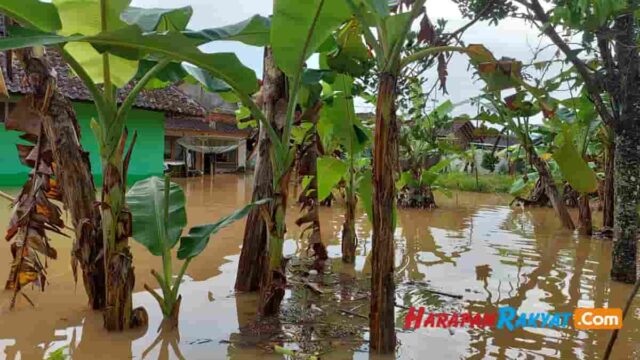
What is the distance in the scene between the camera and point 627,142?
13.3 ft

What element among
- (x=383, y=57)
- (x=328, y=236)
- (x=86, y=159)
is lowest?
(x=328, y=236)

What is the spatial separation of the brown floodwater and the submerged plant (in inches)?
8.7

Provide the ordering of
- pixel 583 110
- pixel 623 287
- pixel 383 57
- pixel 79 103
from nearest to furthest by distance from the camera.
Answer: pixel 383 57
pixel 623 287
pixel 583 110
pixel 79 103

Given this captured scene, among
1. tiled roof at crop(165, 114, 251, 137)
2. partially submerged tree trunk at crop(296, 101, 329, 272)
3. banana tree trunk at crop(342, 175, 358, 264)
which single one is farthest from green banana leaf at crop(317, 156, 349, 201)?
tiled roof at crop(165, 114, 251, 137)

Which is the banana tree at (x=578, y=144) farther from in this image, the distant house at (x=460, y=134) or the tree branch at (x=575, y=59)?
the distant house at (x=460, y=134)

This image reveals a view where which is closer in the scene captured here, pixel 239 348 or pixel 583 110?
pixel 239 348

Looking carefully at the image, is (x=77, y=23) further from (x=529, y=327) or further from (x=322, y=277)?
(x=529, y=327)

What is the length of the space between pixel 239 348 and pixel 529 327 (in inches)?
71.7

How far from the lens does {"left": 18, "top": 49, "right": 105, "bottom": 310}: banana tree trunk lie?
9.50ft

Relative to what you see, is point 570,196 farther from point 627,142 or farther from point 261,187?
point 261,187

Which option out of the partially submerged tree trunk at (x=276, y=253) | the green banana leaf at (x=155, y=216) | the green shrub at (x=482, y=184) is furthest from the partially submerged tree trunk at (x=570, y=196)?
the green banana leaf at (x=155, y=216)

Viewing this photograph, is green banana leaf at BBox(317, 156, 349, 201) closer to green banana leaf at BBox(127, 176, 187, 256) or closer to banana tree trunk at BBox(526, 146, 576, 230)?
green banana leaf at BBox(127, 176, 187, 256)

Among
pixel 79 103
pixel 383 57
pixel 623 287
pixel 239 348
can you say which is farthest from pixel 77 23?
pixel 79 103

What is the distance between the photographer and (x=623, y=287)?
13.5 ft
